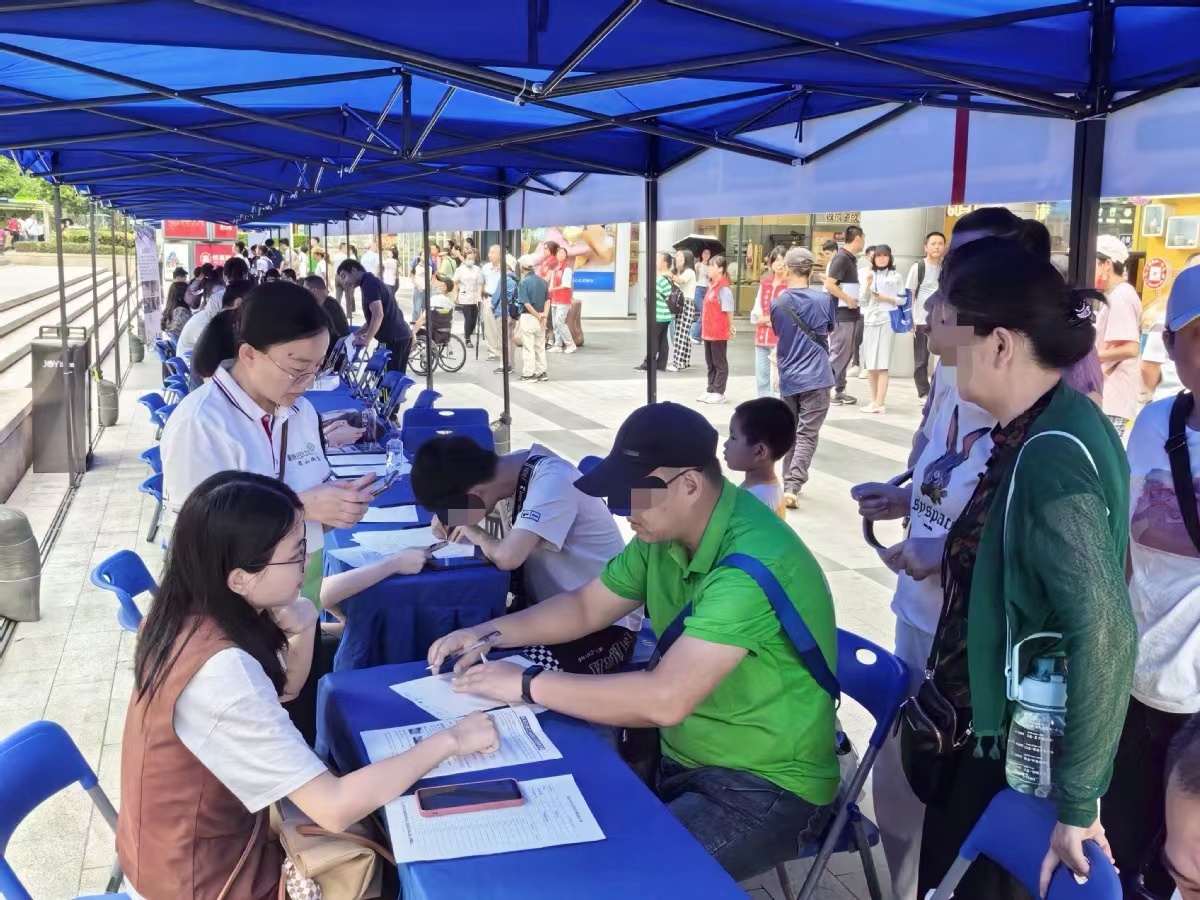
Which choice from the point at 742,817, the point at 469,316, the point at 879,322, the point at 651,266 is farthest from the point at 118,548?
the point at 469,316

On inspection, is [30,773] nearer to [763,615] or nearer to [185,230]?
[763,615]

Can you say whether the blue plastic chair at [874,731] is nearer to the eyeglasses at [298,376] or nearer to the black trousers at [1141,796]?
the black trousers at [1141,796]

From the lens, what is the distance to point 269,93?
505 cm

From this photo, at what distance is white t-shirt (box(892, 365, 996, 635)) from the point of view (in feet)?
7.58

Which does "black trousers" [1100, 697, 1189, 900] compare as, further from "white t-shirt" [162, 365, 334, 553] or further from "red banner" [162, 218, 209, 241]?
"red banner" [162, 218, 209, 241]

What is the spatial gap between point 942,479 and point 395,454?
320cm

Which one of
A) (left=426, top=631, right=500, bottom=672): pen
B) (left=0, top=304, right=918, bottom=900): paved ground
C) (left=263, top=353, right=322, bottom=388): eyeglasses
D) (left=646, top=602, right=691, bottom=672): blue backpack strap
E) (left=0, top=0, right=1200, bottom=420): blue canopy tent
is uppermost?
(left=0, top=0, right=1200, bottom=420): blue canopy tent

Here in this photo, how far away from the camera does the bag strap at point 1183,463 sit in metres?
2.02

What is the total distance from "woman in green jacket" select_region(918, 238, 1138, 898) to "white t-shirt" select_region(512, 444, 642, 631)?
4.22ft

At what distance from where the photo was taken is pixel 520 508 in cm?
314

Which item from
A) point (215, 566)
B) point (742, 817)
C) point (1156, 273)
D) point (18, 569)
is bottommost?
point (18, 569)

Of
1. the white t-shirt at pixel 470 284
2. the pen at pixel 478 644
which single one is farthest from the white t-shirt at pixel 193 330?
the white t-shirt at pixel 470 284

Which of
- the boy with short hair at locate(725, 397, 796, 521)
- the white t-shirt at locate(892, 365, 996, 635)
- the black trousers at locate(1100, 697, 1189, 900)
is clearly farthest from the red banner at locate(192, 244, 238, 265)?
the black trousers at locate(1100, 697, 1189, 900)

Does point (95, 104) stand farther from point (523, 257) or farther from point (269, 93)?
point (523, 257)
